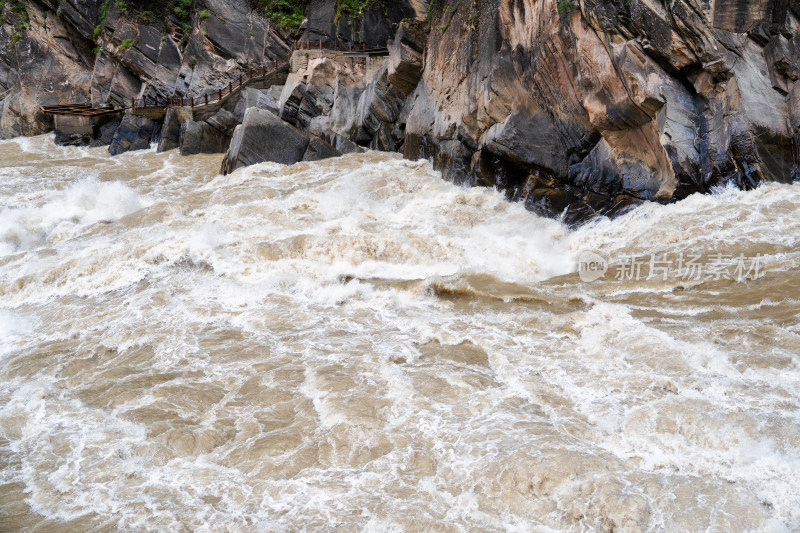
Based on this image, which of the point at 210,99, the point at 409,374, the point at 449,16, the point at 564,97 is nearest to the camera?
the point at 409,374

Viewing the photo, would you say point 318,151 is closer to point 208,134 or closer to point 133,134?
point 208,134

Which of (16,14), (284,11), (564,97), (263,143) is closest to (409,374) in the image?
(564,97)

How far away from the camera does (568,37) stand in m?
11.9

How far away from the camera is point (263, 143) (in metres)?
16.9

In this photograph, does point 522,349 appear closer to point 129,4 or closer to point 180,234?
point 180,234

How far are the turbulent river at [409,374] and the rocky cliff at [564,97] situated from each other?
0.96m

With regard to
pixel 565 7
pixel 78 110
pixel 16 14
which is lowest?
pixel 78 110

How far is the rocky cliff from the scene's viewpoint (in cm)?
990

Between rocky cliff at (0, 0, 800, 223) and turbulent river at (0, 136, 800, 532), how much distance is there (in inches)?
37.7

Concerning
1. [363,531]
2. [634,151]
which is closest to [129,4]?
[634,151]

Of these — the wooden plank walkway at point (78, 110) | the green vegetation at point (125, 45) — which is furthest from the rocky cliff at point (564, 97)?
the green vegetation at point (125, 45)

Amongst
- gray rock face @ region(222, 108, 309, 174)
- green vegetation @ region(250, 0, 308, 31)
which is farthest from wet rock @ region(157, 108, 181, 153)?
green vegetation @ region(250, 0, 308, 31)

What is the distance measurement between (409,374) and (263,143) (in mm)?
12394

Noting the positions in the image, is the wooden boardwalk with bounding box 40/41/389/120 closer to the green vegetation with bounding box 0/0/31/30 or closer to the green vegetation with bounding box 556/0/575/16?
the green vegetation with bounding box 0/0/31/30
